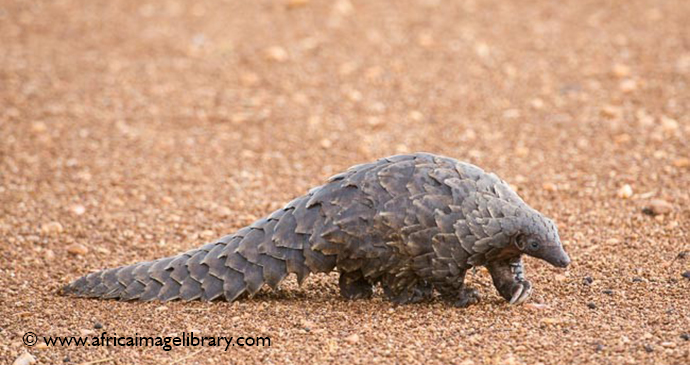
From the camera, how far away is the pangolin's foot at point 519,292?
5578 mm

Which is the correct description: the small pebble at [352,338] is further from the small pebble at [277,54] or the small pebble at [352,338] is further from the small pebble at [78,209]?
the small pebble at [277,54]

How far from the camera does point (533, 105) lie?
1008cm

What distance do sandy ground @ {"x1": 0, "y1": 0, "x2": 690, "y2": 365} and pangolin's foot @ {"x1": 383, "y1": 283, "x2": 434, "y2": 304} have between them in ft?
0.21

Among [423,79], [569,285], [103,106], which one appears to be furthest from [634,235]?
[103,106]

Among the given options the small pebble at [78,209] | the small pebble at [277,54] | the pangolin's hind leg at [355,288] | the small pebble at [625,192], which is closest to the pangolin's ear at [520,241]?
the pangolin's hind leg at [355,288]

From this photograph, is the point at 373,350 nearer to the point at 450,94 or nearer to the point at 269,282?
the point at 269,282

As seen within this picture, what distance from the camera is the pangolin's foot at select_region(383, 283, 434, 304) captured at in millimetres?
5672

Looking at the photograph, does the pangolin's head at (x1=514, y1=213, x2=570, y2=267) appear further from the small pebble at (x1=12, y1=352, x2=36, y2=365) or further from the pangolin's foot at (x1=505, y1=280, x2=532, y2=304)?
the small pebble at (x1=12, y1=352, x2=36, y2=365)

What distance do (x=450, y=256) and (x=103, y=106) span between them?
6.16 meters

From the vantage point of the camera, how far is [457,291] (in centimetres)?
559

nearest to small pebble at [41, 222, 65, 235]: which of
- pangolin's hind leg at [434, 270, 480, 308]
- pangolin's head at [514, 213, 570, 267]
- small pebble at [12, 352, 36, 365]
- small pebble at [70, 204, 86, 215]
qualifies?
small pebble at [70, 204, 86, 215]

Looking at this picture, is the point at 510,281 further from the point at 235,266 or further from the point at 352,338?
the point at 235,266

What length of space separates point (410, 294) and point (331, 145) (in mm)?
3859

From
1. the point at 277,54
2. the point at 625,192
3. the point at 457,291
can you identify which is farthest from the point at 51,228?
the point at 277,54
